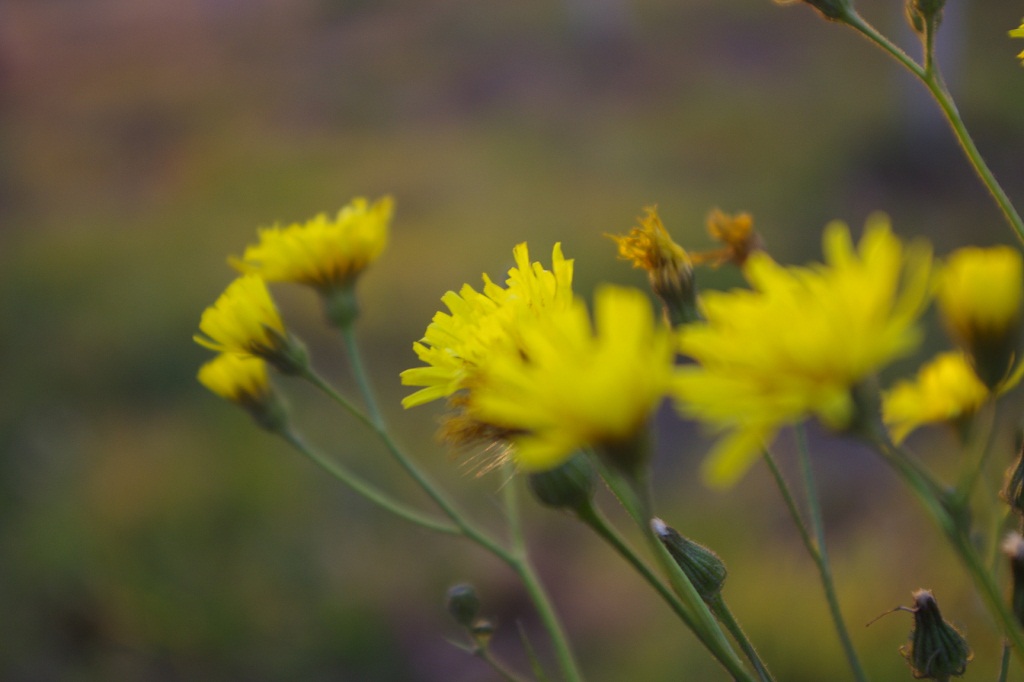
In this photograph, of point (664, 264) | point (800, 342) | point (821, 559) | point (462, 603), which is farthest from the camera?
point (462, 603)

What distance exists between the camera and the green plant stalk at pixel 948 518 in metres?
0.40

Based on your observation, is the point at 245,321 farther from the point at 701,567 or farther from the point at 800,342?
the point at 800,342

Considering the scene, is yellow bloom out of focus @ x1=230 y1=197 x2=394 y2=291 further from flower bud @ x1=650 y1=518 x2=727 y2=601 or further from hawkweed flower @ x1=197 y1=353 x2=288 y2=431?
flower bud @ x1=650 y1=518 x2=727 y2=601

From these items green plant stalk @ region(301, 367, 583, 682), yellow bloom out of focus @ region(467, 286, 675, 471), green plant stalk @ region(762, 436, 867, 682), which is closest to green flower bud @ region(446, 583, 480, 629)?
green plant stalk @ region(301, 367, 583, 682)

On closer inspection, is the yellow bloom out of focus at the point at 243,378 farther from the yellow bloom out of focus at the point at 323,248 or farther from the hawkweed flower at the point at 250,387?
the yellow bloom out of focus at the point at 323,248

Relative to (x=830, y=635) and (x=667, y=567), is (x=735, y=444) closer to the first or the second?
(x=667, y=567)

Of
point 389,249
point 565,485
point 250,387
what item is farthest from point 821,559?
point 389,249

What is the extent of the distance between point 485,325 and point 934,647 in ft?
1.42

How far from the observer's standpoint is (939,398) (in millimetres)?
871

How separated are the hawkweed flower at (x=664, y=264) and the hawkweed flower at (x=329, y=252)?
1.07ft

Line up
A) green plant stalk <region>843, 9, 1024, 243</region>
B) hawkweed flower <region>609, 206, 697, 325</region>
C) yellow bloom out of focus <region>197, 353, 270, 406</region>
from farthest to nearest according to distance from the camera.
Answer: yellow bloom out of focus <region>197, 353, 270, 406</region>
hawkweed flower <region>609, 206, 697, 325</region>
green plant stalk <region>843, 9, 1024, 243</region>

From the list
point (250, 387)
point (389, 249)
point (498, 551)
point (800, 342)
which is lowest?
point (389, 249)

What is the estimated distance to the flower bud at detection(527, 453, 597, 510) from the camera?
0.60 m

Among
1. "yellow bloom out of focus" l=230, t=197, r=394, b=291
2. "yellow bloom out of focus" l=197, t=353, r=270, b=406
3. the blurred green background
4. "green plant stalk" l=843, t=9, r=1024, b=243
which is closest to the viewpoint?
"green plant stalk" l=843, t=9, r=1024, b=243
